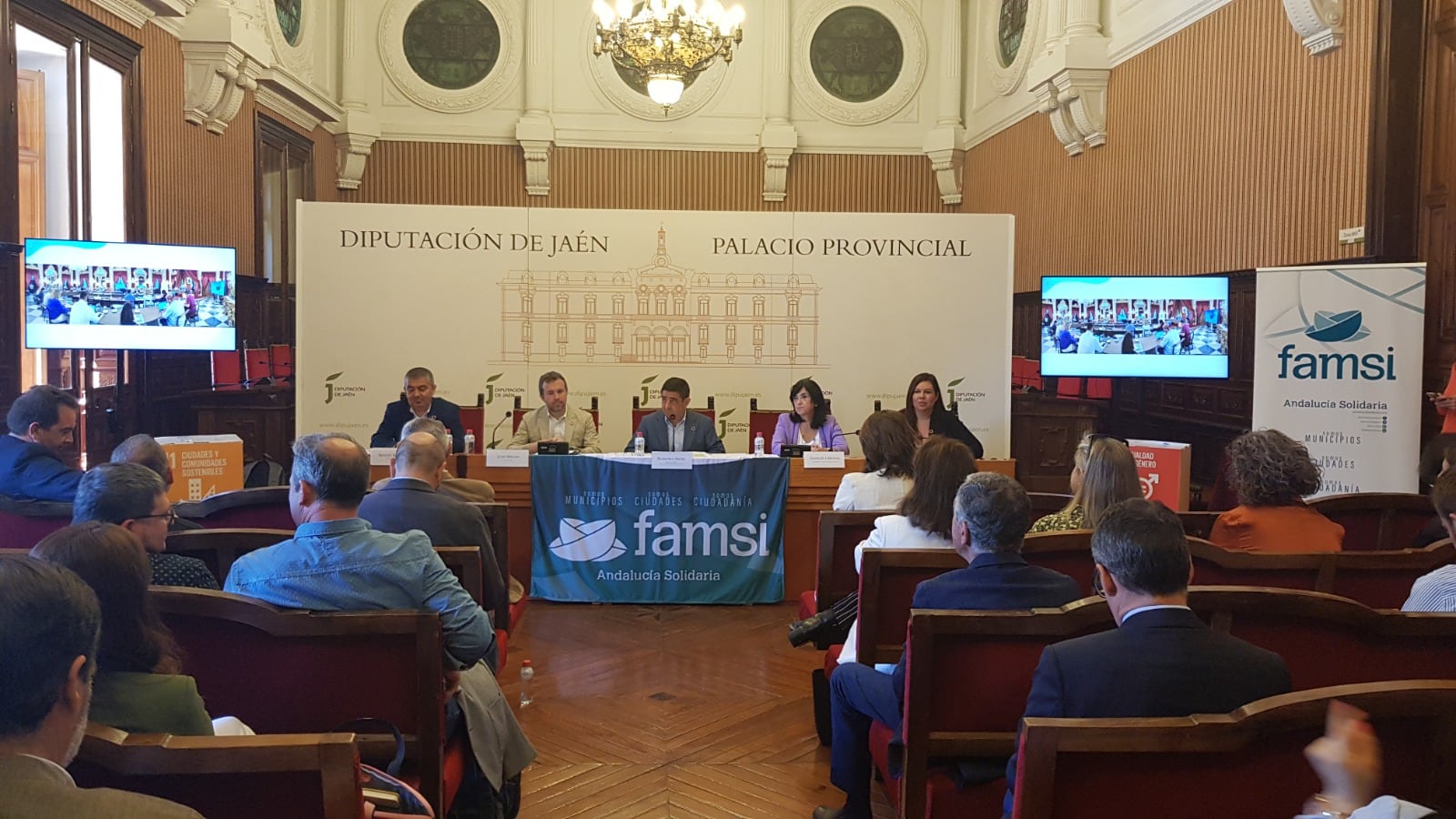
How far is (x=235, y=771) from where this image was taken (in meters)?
1.44

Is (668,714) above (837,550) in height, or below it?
below

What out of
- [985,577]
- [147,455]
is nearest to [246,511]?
[147,455]

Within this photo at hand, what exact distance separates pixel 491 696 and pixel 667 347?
16.8 feet

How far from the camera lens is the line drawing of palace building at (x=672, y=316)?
25.3 feet

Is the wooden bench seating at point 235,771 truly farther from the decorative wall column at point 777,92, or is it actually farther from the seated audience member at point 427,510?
the decorative wall column at point 777,92

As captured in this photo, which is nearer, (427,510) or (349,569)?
(349,569)

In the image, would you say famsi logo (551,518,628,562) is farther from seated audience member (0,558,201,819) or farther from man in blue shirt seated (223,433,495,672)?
seated audience member (0,558,201,819)

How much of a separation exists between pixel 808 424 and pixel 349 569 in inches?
169

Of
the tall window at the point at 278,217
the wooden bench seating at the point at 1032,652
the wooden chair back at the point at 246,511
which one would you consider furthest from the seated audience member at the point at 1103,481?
the tall window at the point at 278,217

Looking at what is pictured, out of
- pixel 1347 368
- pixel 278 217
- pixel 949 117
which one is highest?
pixel 949 117

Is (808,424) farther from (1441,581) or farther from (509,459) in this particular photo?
(1441,581)

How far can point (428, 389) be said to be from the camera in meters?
6.24

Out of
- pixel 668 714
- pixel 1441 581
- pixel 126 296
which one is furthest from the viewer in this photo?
pixel 126 296

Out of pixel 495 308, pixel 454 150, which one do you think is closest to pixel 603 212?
pixel 495 308
